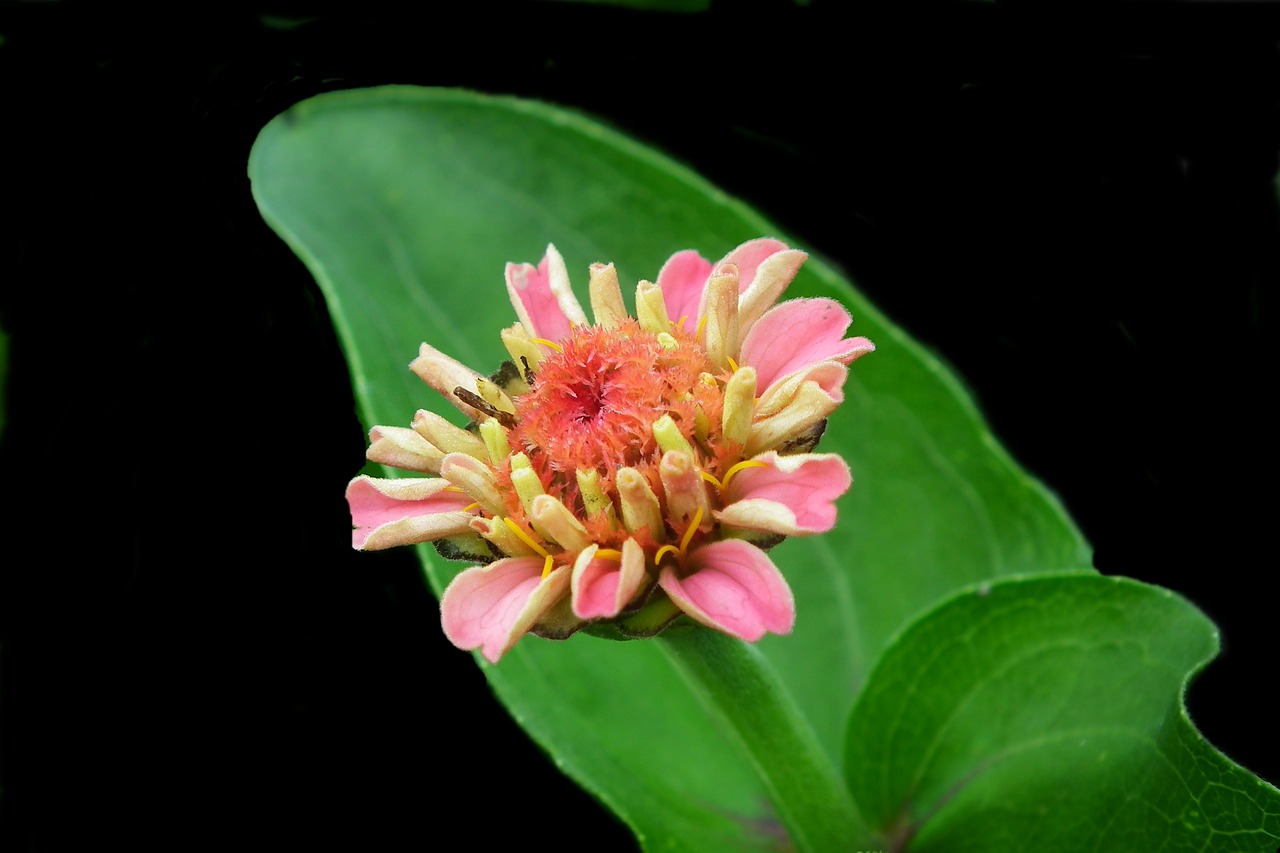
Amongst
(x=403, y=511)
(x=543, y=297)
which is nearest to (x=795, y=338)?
(x=543, y=297)

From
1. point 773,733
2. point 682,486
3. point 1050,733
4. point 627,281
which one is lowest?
point 1050,733

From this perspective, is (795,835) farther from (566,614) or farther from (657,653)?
(566,614)

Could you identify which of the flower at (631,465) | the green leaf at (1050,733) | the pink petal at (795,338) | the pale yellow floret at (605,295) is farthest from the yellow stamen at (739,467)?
the green leaf at (1050,733)

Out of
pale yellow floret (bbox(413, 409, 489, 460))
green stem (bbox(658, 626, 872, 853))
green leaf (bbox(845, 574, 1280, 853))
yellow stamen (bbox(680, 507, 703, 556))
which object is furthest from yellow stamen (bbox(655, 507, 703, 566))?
green leaf (bbox(845, 574, 1280, 853))

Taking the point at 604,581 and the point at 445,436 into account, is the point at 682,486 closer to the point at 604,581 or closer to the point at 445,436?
the point at 604,581

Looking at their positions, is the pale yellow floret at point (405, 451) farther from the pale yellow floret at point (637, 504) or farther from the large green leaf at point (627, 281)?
the large green leaf at point (627, 281)

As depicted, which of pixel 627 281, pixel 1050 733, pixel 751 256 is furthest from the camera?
pixel 627 281
